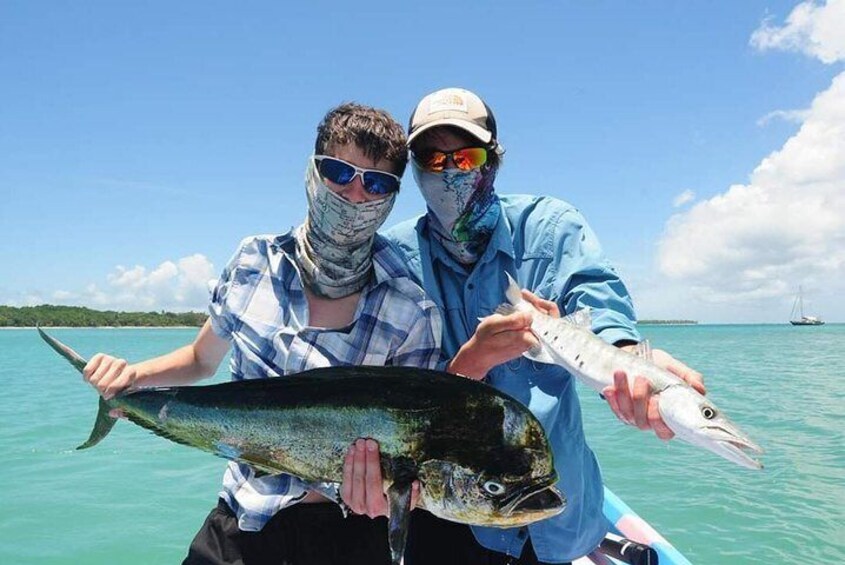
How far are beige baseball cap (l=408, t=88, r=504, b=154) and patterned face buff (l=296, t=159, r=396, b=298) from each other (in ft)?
1.30

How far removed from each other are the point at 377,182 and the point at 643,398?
61.5 inches

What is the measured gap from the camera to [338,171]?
10.1ft

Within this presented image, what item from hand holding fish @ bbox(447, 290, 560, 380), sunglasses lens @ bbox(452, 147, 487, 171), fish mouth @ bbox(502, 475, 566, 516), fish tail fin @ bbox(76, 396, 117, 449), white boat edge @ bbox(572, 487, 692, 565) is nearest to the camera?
fish mouth @ bbox(502, 475, 566, 516)

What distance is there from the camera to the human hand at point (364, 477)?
2.47 meters

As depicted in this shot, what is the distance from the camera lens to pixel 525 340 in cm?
289

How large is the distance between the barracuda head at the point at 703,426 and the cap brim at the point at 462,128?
4.98 ft

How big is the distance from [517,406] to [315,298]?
1.28 meters

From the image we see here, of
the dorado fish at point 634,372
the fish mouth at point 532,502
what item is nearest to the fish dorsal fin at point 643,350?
the dorado fish at point 634,372

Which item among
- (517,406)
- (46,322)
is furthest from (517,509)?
(46,322)

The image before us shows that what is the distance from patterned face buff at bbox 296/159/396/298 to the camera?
311cm

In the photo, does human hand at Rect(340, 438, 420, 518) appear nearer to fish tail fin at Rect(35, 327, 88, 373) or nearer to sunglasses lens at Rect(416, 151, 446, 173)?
fish tail fin at Rect(35, 327, 88, 373)

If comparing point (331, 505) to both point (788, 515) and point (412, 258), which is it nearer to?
point (412, 258)

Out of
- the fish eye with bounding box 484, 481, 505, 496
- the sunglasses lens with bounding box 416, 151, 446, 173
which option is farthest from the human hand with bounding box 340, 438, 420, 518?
the sunglasses lens with bounding box 416, 151, 446, 173

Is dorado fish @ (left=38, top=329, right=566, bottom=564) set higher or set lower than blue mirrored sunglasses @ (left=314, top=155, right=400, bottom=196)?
lower
